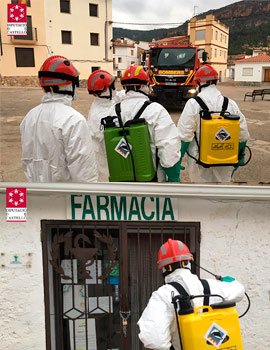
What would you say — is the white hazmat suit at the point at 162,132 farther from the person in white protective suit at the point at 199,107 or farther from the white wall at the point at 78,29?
the white wall at the point at 78,29

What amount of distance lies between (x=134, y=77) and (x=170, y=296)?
1.83 metres

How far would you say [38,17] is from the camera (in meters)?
3.05

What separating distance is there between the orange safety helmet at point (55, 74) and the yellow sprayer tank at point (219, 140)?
1342 millimetres

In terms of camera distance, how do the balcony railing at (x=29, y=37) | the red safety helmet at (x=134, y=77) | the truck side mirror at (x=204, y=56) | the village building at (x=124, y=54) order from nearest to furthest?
1. the balcony railing at (x=29, y=37)
2. the red safety helmet at (x=134, y=77)
3. the village building at (x=124, y=54)
4. the truck side mirror at (x=204, y=56)

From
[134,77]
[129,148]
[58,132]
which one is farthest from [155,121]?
[58,132]

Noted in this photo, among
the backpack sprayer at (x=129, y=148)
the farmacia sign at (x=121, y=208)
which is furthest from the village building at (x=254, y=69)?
the farmacia sign at (x=121, y=208)

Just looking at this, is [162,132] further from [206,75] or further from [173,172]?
[206,75]

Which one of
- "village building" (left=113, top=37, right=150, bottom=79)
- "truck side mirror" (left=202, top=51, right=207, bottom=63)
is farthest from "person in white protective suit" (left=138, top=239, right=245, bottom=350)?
"truck side mirror" (left=202, top=51, right=207, bottom=63)

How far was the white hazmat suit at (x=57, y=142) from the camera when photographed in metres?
2.76

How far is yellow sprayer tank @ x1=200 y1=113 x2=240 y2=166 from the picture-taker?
3379 mm

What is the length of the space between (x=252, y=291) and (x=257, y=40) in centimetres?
241

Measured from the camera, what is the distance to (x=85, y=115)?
3.88 metres

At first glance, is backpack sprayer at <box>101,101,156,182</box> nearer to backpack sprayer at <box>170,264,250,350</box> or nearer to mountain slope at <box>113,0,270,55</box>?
mountain slope at <box>113,0,270,55</box>

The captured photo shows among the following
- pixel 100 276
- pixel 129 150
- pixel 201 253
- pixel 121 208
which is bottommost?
pixel 100 276
